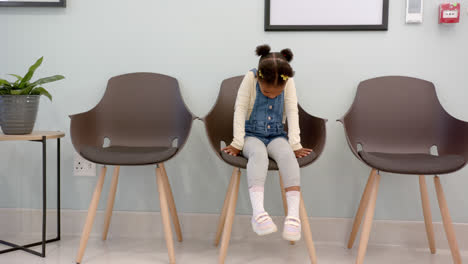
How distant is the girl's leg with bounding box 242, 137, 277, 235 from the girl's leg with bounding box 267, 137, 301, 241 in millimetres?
53

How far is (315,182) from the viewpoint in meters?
2.08

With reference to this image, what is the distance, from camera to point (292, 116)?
68.7 inches

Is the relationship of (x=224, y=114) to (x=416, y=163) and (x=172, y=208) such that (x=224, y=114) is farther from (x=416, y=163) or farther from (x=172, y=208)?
(x=416, y=163)

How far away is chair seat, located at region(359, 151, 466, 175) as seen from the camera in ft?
5.10

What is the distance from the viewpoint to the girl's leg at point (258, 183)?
146cm

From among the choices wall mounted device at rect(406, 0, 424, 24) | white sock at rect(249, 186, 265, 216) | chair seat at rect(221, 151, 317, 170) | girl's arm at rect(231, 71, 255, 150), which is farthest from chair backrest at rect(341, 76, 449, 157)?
white sock at rect(249, 186, 265, 216)

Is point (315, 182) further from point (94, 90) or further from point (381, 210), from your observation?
point (94, 90)

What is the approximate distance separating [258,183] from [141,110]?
827 mm

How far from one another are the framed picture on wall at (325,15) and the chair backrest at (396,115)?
0.31m

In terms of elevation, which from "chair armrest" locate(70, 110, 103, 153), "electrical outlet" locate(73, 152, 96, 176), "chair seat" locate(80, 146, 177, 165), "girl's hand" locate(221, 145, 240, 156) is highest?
"chair armrest" locate(70, 110, 103, 153)

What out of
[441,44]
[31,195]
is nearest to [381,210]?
[441,44]

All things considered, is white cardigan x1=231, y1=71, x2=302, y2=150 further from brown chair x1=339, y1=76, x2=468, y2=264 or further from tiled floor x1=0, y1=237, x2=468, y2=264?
tiled floor x1=0, y1=237, x2=468, y2=264

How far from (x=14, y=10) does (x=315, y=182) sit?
Result: 1850 millimetres

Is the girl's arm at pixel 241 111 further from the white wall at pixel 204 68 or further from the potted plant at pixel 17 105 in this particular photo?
the potted plant at pixel 17 105
